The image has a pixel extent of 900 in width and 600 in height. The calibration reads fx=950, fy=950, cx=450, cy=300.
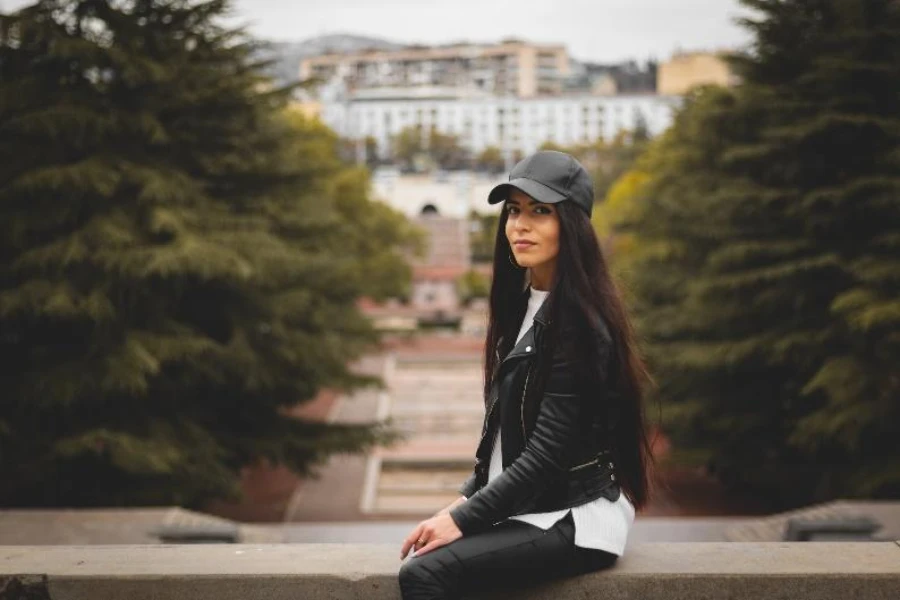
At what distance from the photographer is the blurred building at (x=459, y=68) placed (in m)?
140

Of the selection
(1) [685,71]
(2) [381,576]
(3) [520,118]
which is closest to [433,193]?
(1) [685,71]

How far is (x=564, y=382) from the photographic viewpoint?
2805 millimetres

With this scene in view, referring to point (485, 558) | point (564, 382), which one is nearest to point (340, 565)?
point (485, 558)

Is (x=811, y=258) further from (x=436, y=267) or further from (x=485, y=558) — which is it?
(x=436, y=267)

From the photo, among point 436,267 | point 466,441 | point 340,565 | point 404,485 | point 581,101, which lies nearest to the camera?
point 340,565

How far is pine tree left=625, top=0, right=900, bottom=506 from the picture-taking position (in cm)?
1011

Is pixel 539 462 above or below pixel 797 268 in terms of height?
above

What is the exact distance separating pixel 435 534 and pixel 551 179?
1104mm

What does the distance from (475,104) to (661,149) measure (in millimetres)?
105866

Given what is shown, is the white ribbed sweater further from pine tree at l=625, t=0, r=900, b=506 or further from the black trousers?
pine tree at l=625, t=0, r=900, b=506

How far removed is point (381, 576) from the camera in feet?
9.94

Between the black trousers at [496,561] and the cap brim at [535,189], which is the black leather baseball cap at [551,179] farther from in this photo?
the black trousers at [496,561]

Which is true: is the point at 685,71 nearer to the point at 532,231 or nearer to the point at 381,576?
the point at 532,231

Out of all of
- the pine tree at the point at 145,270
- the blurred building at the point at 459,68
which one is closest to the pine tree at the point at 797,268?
the pine tree at the point at 145,270
